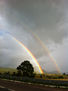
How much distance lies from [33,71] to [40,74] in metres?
8.18

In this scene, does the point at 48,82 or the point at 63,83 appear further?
the point at 48,82

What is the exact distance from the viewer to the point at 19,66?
7138 cm

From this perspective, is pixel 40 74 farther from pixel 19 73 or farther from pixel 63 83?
pixel 63 83

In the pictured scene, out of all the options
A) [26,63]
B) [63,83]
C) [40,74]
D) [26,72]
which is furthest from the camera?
[26,63]

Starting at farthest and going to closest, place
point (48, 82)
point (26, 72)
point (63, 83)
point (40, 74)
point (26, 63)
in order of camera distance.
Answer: point (26, 63), point (26, 72), point (40, 74), point (48, 82), point (63, 83)

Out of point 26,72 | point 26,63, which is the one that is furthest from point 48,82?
point 26,63

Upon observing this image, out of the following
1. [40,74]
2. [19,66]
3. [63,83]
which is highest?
[19,66]

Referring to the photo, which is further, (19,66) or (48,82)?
(19,66)

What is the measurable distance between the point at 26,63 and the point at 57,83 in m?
52.8

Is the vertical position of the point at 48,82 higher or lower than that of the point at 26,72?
lower

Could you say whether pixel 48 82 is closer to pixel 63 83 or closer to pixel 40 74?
pixel 63 83

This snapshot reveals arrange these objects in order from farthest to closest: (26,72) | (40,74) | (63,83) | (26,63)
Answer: (26,63)
(26,72)
(40,74)
(63,83)

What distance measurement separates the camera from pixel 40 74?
62000mm

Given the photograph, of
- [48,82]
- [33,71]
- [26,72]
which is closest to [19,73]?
[26,72]
